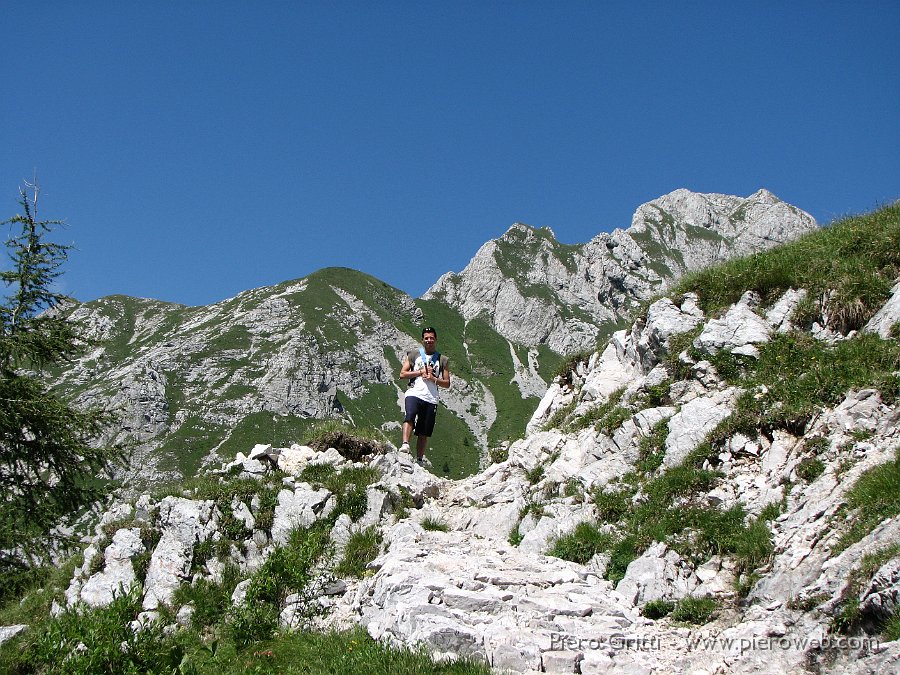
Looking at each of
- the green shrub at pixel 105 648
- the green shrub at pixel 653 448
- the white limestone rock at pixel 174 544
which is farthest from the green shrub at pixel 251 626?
the green shrub at pixel 653 448

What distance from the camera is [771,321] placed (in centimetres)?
1298

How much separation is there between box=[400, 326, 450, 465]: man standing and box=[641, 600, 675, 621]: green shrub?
25.9 feet

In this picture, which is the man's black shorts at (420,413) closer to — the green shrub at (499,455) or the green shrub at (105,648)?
the green shrub at (499,455)

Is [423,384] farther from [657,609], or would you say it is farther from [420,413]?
→ [657,609]

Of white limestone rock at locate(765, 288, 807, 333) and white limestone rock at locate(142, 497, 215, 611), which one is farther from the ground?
white limestone rock at locate(765, 288, 807, 333)

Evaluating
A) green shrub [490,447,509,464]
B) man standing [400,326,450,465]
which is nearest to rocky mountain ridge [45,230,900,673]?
green shrub [490,447,509,464]

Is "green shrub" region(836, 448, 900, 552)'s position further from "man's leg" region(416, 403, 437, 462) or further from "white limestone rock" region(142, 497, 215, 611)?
"white limestone rock" region(142, 497, 215, 611)

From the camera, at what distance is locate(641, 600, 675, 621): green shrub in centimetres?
802

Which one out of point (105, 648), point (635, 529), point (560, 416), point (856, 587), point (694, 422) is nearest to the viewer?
point (856, 587)

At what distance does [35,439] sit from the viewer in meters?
16.2

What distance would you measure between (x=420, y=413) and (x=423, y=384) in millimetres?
814

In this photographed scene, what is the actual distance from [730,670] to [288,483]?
32.5ft

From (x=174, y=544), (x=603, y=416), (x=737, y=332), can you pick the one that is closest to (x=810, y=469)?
(x=737, y=332)

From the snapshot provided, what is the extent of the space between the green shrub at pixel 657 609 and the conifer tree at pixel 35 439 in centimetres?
1647
